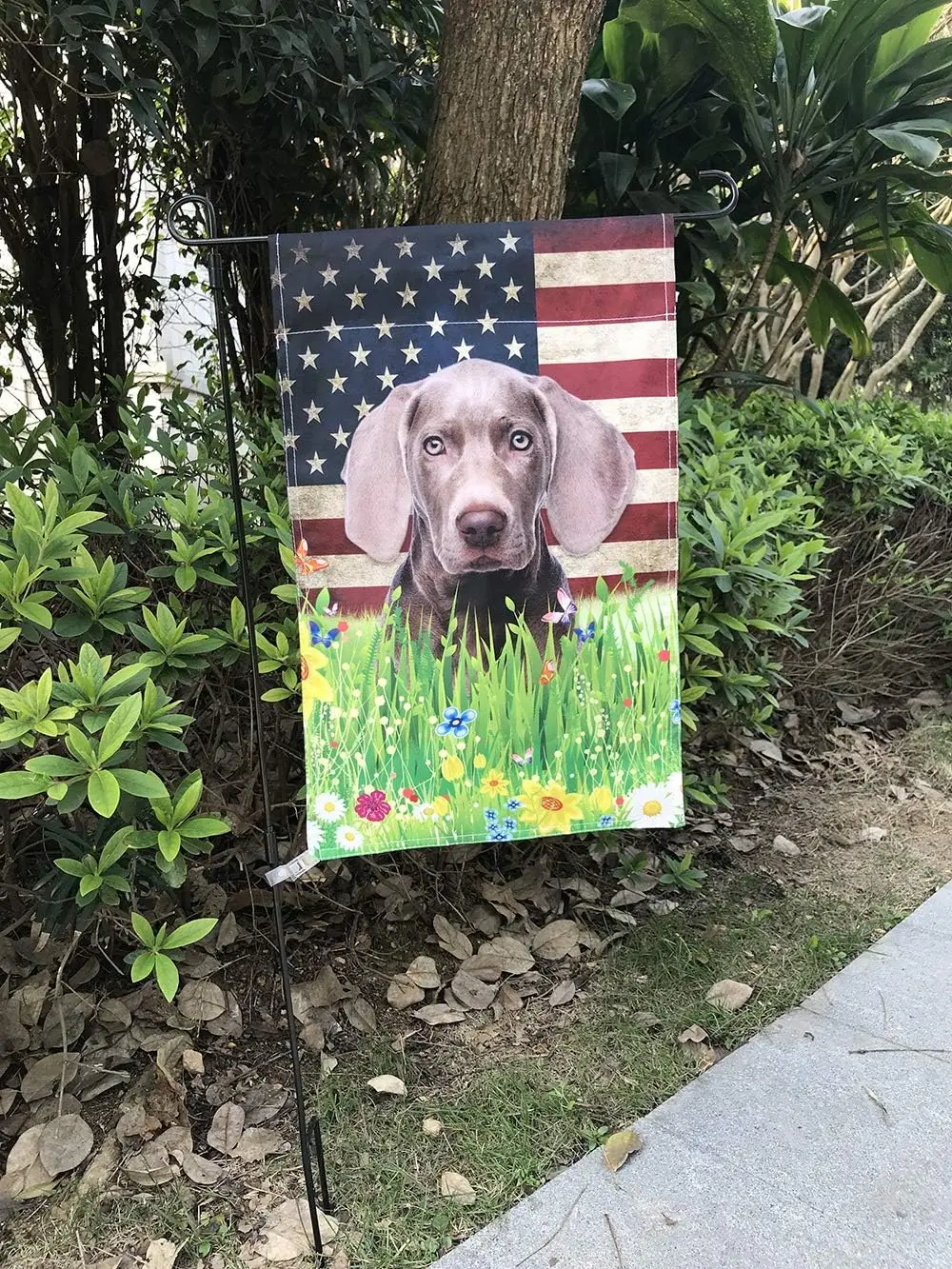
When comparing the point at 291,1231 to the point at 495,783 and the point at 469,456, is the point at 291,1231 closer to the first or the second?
the point at 495,783

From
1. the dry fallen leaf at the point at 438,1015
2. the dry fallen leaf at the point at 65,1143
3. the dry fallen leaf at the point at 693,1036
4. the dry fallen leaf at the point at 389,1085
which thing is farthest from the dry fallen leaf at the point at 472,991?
the dry fallen leaf at the point at 65,1143

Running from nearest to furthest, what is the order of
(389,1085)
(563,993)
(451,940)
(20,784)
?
(20,784)
(389,1085)
(563,993)
(451,940)

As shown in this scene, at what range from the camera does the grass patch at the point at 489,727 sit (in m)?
1.89

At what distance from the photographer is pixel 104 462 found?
249 centimetres

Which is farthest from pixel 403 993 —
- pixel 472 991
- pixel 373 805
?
pixel 373 805

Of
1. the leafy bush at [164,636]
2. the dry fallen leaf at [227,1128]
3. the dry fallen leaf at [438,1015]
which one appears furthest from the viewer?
the dry fallen leaf at [438,1015]

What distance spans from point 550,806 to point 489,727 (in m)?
0.23

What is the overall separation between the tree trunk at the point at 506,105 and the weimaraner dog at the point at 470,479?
86cm

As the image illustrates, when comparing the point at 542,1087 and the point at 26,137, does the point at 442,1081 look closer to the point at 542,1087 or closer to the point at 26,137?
the point at 542,1087

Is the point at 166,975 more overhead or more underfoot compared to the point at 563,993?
more overhead

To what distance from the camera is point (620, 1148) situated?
1991mm

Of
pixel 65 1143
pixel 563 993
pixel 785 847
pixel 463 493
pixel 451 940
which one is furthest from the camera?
pixel 785 847

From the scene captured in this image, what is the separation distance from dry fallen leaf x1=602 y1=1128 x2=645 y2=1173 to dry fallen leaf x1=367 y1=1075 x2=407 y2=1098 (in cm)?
50

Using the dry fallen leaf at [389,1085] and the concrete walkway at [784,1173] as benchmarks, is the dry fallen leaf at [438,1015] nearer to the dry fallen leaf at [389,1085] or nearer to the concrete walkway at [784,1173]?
the dry fallen leaf at [389,1085]
